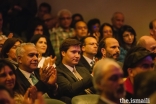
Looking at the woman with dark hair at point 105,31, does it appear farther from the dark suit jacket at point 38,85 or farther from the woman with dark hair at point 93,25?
the dark suit jacket at point 38,85

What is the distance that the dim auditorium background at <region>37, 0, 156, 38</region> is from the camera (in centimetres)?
642

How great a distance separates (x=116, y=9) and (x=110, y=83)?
448 centimetres

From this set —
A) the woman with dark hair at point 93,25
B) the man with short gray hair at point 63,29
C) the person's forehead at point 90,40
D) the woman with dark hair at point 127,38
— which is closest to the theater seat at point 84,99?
the person's forehead at point 90,40

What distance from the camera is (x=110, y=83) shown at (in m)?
2.20

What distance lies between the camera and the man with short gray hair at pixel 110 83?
2.19 meters

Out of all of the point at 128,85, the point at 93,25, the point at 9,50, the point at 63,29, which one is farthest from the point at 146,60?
the point at 93,25

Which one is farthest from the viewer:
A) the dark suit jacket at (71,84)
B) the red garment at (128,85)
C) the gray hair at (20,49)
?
the gray hair at (20,49)

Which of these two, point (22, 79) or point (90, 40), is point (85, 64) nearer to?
point (90, 40)

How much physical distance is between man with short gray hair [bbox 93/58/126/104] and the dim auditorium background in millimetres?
4328

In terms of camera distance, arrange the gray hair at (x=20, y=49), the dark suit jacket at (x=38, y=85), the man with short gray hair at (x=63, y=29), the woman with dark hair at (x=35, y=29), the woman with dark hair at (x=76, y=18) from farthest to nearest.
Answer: the woman with dark hair at (x=76, y=18) < the man with short gray hair at (x=63, y=29) < the woman with dark hair at (x=35, y=29) < the gray hair at (x=20, y=49) < the dark suit jacket at (x=38, y=85)

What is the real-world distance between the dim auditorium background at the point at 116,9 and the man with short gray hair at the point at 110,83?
433 centimetres

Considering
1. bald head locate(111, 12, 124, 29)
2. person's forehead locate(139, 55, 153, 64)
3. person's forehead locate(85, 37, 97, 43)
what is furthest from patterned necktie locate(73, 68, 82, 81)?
bald head locate(111, 12, 124, 29)

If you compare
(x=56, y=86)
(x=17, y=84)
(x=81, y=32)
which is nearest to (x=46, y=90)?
(x=56, y=86)

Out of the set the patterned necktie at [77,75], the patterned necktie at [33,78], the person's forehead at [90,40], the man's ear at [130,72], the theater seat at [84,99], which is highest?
the person's forehead at [90,40]
